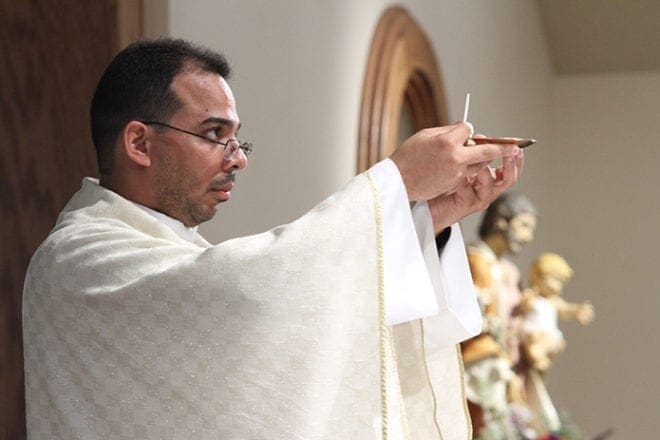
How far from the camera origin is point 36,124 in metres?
3.77

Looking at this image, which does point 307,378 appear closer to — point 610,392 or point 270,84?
point 270,84

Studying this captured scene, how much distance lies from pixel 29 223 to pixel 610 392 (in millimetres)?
7272

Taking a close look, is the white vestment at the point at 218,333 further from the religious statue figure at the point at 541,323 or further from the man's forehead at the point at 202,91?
the religious statue figure at the point at 541,323

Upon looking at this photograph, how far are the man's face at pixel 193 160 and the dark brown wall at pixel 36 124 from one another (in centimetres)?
126

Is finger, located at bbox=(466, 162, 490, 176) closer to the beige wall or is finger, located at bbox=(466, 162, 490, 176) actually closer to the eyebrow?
the eyebrow

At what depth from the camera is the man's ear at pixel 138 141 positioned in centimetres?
246

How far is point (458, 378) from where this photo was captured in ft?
9.11

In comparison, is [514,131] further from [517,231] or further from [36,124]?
[36,124]

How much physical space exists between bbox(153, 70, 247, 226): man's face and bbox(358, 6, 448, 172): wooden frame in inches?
132

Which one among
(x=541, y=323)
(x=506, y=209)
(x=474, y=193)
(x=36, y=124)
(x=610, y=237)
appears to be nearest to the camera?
(x=474, y=193)

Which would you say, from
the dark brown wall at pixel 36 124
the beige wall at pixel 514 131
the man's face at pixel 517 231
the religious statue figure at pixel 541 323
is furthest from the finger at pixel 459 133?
the religious statue figure at pixel 541 323

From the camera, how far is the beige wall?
4.57 meters

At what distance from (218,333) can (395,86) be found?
424cm

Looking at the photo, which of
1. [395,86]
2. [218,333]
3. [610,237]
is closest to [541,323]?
[395,86]
